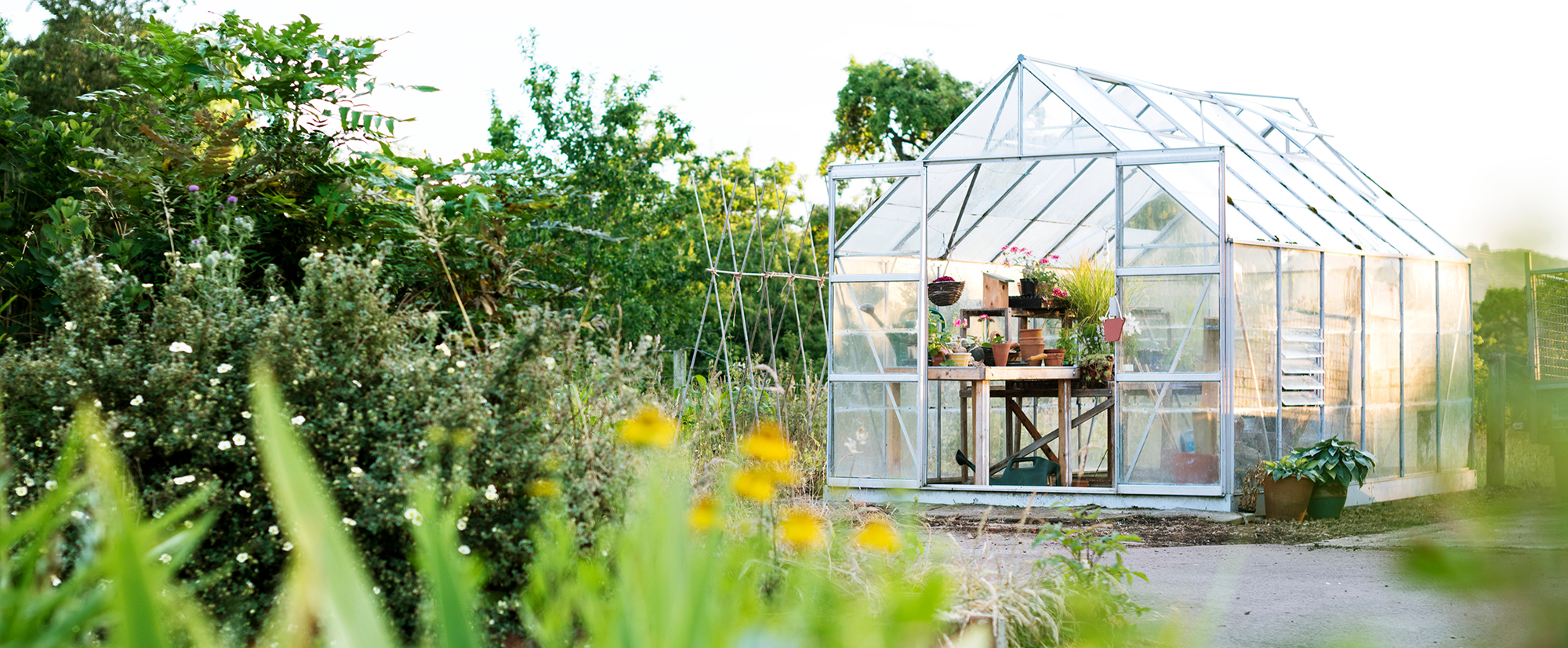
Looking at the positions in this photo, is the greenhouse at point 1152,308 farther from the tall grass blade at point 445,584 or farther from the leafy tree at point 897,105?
the leafy tree at point 897,105

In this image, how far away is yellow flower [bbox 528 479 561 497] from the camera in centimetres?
249

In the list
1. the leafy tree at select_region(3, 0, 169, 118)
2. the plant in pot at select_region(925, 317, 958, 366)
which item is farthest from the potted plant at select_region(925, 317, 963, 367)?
the leafy tree at select_region(3, 0, 169, 118)

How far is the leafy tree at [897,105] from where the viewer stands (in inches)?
711

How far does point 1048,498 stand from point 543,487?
575 centimetres

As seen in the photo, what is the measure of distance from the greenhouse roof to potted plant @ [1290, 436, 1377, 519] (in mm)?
1399

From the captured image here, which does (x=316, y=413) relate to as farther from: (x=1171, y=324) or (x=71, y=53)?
(x=71, y=53)

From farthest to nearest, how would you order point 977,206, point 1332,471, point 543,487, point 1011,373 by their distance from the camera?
point 977,206 → point 1011,373 → point 1332,471 → point 543,487

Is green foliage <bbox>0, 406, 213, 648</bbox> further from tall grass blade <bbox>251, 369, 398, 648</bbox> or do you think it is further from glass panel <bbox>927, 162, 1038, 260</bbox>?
glass panel <bbox>927, 162, 1038, 260</bbox>

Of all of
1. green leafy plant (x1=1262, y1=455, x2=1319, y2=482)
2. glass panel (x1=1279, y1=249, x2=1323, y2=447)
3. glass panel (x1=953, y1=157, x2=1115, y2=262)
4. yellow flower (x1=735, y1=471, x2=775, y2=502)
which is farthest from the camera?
glass panel (x1=953, y1=157, x2=1115, y2=262)

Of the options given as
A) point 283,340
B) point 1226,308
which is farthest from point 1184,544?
point 283,340

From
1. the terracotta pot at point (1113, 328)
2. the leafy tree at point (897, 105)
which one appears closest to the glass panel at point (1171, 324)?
the terracotta pot at point (1113, 328)

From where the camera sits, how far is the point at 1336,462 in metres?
7.11

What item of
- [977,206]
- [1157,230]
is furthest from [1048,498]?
[977,206]

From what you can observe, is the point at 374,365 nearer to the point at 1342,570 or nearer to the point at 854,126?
the point at 1342,570
